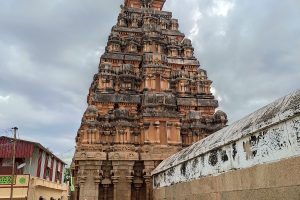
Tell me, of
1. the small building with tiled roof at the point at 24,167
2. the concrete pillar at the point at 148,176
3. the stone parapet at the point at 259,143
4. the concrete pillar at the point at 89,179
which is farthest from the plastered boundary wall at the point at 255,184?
the small building with tiled roof at the point at 24,167

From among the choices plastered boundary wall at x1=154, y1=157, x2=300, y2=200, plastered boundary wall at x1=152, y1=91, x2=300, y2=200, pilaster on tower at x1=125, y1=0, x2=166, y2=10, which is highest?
pilaster on tower at x1=125, y1=0, x2=166, y2=10

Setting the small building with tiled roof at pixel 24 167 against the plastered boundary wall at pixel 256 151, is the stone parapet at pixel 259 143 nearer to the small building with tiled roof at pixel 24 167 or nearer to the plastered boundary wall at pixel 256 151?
the plastered boundary wall at pixel 256 151

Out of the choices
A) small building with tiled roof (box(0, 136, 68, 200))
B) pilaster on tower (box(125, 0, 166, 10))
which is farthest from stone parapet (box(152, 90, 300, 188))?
pilaster on tower (box(125, 0, 166, 10))

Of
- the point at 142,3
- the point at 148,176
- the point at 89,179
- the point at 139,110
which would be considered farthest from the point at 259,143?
the point at 142,3

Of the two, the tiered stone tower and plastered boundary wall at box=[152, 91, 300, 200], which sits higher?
the tiered stone tower

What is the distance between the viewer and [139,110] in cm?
2130

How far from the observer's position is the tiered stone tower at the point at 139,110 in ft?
59.4

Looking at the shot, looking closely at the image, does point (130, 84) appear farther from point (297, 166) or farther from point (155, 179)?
point (297, 166)

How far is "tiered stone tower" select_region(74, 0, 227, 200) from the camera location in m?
18.1

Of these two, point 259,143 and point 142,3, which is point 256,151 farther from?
point 142,3

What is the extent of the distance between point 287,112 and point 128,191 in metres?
14.0

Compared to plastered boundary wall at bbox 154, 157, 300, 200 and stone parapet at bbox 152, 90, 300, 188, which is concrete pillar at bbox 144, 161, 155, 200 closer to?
plastered boundary wall at bbox 154, 157, 300, 200

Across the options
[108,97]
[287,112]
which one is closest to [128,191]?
[108,97]

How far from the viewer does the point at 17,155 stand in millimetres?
25828
